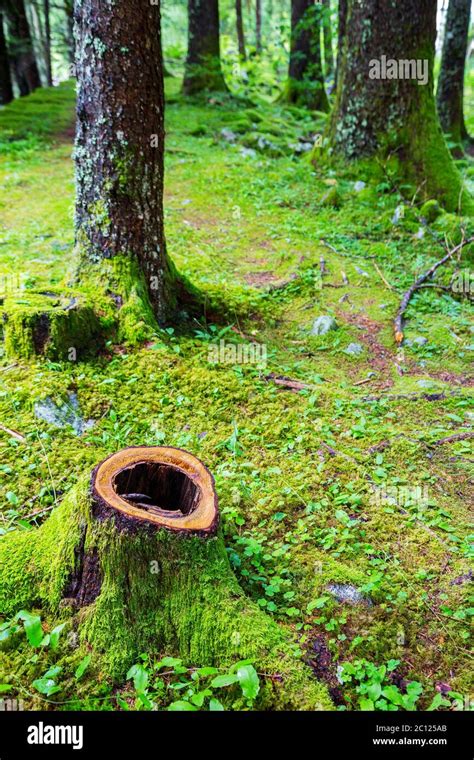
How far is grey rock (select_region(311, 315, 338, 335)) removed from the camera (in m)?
5.87

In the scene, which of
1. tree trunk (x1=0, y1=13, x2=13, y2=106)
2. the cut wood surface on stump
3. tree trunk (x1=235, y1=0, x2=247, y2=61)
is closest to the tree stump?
the cut wood surface on stump

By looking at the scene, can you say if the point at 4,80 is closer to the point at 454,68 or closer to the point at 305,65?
the point at 305,65

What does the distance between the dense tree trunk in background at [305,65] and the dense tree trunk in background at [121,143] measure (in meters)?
12.7

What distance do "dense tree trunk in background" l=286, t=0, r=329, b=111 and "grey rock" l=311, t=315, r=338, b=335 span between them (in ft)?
41.3

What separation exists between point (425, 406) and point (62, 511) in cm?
329

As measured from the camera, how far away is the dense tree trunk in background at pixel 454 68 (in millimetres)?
12375

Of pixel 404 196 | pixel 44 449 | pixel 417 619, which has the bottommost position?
pixel 417 619

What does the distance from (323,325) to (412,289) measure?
1.55 metres

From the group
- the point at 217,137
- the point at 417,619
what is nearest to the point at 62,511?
the point at 417,619

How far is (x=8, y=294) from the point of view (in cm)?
455

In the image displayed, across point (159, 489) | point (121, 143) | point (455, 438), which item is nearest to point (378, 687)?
point (159, 489)

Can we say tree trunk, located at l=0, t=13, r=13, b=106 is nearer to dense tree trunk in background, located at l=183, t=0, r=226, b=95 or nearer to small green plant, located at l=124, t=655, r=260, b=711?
dense tree trunk in background, located at l=183, t=0, r=226, b=95

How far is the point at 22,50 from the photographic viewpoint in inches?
698

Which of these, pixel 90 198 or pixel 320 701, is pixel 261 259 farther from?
pixel 320 701
